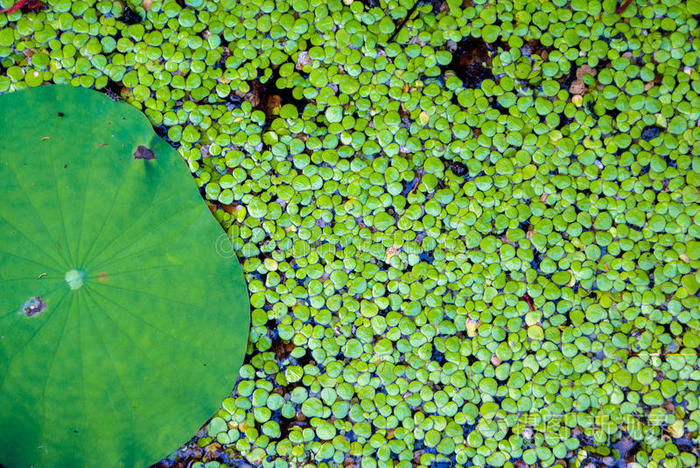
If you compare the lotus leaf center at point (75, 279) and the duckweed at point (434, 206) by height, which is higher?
the duckweed at point (434, 206)

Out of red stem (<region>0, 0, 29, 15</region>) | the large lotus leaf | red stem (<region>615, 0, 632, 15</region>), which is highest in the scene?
red stem (<region>615, 0, 632, 15</region>)

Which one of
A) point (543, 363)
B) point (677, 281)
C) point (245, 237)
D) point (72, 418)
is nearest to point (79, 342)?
point (72, 418)

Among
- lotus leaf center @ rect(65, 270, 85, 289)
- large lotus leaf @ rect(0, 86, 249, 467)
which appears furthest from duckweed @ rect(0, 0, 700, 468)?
lotus leaf center @ rect(65, 270, 85, 289)

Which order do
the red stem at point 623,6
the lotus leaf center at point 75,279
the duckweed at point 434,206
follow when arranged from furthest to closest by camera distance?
the red stem at point 623,6, the duckweed at point 434,206, the lotus leaf center at point 75,279

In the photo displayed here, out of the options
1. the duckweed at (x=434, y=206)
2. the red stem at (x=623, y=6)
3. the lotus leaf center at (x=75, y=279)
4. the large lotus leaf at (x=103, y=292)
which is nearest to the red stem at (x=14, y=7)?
the duckweed at (x=434, y=206)

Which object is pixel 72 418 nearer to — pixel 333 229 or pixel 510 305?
pixel 333 229

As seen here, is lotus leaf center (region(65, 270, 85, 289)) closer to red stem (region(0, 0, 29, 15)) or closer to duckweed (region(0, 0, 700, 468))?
duckweed (region(0, 0, 700, 468))

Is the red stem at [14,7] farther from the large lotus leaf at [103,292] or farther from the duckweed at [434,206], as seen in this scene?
the large lotus leaf at [103,292]

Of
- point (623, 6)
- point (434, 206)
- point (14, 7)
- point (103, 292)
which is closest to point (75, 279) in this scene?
point (103, 292)
